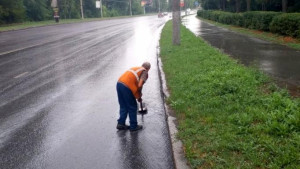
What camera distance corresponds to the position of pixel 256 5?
134ft

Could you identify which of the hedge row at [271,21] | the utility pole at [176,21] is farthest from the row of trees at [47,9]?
the utility pole at [176,21]

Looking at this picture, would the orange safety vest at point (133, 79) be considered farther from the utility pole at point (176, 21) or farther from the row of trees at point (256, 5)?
the row of trees at point (256, 5)

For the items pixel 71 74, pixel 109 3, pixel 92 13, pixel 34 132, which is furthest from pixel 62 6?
pixel 34 132

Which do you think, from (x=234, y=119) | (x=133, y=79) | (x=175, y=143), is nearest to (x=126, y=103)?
(x=133, y=79)

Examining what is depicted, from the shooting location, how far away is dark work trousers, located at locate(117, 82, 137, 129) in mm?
5574

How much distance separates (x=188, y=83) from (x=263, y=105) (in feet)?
7.91

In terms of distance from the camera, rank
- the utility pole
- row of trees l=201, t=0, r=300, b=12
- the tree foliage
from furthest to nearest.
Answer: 1. the tree foliage
2. row of trees l=201, t=0, r=300, b=12
3. the utility pole

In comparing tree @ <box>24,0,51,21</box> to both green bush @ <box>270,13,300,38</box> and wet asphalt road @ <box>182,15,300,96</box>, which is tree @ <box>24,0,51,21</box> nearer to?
green bush @ <box>270,13,300,38</box>

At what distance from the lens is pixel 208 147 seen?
15.1 ft

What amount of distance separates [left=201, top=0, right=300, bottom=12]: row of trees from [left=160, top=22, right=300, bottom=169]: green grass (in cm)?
1940

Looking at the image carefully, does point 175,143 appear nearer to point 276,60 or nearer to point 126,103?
point 126,103

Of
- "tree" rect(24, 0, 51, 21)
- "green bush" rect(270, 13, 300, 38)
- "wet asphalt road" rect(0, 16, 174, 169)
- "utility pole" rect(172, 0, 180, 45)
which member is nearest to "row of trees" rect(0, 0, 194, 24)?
"tree" rect(24, 0, 51, 21)

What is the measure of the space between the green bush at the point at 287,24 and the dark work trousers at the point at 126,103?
14324mm

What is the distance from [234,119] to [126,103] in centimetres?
193
